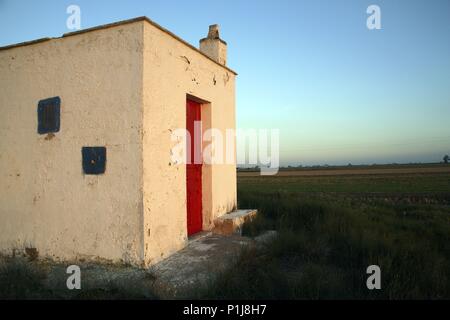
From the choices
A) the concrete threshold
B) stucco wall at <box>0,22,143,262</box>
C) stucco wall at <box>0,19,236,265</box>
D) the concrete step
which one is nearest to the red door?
the concrete step

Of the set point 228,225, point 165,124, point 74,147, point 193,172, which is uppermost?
point 165,124

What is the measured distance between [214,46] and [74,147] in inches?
162

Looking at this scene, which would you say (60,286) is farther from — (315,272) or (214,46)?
(214,46)

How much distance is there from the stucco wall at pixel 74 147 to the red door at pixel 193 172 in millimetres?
1631

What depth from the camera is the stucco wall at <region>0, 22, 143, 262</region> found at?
14.1 feet

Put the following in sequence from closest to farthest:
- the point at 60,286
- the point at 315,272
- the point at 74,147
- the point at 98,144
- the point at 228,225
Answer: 1. the point at 60,286
2. the point at 315,272
3. the point at 98,144
4. the point at 74,147
5. the point at 228,225

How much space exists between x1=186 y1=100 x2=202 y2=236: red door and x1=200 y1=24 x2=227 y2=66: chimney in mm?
1634

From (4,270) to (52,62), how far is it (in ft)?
10.1

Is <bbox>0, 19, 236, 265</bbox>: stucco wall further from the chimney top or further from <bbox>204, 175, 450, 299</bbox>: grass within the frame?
the chimney top

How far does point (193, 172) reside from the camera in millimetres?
6074

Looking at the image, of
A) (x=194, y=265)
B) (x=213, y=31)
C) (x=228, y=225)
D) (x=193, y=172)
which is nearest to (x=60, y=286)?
(x=194, y=265)

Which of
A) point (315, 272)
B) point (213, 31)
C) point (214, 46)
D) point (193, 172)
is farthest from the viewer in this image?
point (213, 31)
